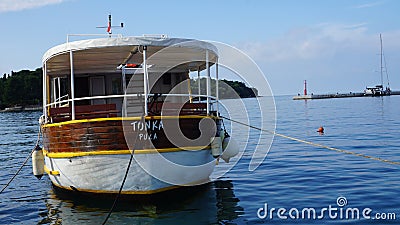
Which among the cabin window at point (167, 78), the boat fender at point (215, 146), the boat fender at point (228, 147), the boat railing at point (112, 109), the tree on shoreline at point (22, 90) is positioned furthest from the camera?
the tree on shoreline at point (22, 90)

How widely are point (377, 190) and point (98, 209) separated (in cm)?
694

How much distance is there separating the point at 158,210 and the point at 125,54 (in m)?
4.29

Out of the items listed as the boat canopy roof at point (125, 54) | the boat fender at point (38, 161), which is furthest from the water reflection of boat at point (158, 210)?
the boat canopy roof at point (125, 54)

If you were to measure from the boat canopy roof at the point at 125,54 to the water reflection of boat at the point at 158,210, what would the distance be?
353 centimetres

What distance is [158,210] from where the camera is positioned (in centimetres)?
1077

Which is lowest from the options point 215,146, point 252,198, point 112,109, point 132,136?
point 252,198

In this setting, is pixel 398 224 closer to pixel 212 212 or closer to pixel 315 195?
pixel 315 195

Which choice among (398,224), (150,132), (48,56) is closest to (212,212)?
(150,132)

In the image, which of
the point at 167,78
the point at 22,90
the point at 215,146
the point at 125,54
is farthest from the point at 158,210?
the point at 22,90

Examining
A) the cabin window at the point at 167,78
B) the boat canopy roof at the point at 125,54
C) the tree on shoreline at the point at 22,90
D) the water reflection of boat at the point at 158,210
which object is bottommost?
the water reflection of boat at the point at 158,210

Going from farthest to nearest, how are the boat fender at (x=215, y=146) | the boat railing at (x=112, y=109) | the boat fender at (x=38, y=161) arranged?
the boat fender at (x=38, y=161) < the boat fender at (x=215, y=146) < the boat railing at (x=112, y=109)

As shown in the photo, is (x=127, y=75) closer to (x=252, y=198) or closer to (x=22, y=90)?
(x=252, y=198)

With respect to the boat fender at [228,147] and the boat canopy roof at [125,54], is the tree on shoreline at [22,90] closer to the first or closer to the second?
the boat canopy roof at [125,54]

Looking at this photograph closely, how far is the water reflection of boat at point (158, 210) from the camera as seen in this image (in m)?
10.3
